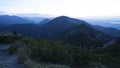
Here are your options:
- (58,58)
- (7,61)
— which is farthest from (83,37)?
(7,61)

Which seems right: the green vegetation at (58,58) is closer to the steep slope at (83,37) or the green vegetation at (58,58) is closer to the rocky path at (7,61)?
the rocky path at (7,61)

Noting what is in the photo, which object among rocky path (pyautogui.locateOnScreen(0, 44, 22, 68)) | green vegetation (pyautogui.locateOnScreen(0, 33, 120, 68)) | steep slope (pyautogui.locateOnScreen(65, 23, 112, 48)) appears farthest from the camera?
steep slope (pyautogui.locateOnScreen(65, 23, 112, 48))

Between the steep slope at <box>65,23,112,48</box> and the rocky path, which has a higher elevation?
the rocky path

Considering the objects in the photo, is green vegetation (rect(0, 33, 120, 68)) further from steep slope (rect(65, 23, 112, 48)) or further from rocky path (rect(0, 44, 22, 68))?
steep slope (rect(65, 23, 112, 48))

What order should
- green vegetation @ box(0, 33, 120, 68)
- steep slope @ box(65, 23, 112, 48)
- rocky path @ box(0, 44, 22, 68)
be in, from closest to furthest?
rocky path @ box(0, 44, 22, 68) < green vegetation @ box(0, 33, 120, 68) < steep slope @ box(65, 23, 112, 48)

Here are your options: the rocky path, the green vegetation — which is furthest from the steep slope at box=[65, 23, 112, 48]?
the rocky path

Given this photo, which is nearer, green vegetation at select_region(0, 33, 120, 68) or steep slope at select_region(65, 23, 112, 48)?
green vegetation at select_region(0, 33, 120, 68)

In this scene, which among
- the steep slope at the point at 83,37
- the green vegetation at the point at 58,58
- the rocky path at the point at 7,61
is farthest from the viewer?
the steep slope at the point at 83,37

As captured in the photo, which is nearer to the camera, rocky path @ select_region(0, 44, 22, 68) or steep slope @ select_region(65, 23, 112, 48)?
rocky path @ select_region(0, 44, 22, 68)

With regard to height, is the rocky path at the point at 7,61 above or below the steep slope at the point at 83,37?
above

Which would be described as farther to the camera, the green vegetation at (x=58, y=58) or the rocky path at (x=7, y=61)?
the green vegetation at (x=58, y=58)

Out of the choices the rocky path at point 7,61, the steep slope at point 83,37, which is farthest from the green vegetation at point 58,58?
the steep slope at point 83,37

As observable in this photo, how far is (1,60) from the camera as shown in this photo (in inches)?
400

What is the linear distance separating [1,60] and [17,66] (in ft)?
5.63
